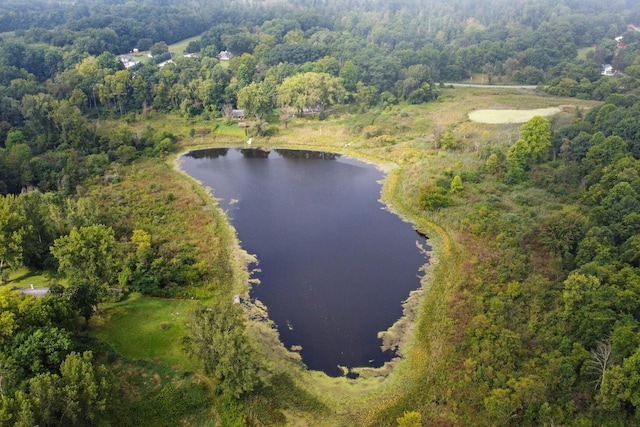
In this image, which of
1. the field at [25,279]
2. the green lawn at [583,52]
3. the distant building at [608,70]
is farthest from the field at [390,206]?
the green lawn at [583,52]

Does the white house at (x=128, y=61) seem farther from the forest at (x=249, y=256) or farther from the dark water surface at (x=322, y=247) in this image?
the dark water surface at (x=322, y=247)

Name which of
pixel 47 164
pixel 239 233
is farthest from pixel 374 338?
pixel 47 164

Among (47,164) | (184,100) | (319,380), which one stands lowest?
(319,380)

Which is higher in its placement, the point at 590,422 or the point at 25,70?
the point at 25,70

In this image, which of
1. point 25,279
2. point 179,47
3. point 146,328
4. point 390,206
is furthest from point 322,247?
point 179,47

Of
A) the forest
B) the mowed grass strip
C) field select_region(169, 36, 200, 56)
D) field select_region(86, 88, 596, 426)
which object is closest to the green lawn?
the forest

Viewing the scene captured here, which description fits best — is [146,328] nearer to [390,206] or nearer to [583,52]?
[390,206]

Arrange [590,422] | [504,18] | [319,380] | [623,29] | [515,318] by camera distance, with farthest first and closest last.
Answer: [504,18], [623,29], [515,318], [319,380], [590,422]

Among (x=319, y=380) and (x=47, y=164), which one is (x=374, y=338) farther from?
(x=47, y=164)
